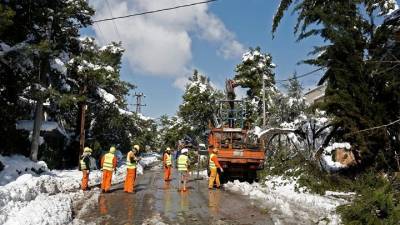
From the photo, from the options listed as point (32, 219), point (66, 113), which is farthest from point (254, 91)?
point (32, 219)

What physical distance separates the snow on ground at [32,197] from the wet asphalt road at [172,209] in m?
0.68

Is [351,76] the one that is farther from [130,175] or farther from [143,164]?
[143,164]

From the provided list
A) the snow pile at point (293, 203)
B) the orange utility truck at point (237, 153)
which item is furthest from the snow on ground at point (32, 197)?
the orange utility truck at point (237, 153)

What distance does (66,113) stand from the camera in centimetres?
3066

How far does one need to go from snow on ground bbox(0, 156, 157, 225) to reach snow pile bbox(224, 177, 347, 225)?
5.10 metres

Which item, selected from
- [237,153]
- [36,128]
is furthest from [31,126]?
[237,153]

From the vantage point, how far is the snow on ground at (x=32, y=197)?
31.3 feet

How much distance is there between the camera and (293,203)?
45.6 feet

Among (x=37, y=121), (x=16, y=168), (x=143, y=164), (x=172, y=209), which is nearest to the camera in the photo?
(x=172, y=209)

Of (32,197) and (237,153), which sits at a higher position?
(237,153)

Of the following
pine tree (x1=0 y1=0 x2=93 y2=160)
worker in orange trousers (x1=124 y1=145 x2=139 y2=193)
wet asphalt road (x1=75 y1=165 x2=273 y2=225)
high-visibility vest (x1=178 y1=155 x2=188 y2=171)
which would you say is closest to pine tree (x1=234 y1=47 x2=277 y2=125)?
pine tree (x1=0 y1=0 x2=93 y2=160)

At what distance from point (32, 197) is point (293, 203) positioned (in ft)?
25.1

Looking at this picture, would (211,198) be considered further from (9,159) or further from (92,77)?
(92,77)

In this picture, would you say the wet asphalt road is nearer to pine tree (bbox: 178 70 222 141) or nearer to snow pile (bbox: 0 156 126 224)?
snow pile (bbox: 0 156 126 224)
